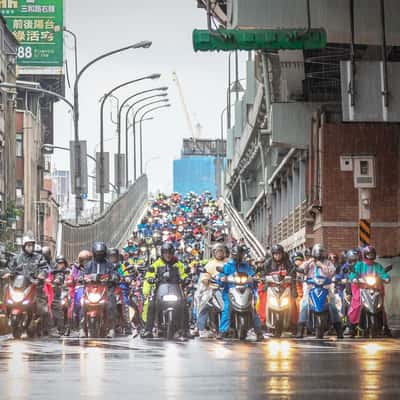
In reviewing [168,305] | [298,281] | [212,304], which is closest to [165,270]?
[168,305]

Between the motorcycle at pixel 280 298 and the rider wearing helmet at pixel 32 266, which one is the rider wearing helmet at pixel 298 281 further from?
the rider wearing helmet at pixel 32 266

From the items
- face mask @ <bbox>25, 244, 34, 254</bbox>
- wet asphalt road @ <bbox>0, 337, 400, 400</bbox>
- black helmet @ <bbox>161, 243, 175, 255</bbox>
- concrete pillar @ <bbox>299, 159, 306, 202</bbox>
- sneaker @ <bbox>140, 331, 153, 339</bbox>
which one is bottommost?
wet asphalt road @ <bbox>0, 337, 400, 400</bbox>

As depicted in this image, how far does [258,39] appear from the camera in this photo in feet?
115

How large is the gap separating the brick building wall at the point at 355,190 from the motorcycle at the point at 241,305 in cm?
1787

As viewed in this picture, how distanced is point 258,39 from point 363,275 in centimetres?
1010

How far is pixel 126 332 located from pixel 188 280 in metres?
4.21

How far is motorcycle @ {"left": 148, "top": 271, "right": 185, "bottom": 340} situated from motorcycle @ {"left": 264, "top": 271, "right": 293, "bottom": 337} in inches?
77.9

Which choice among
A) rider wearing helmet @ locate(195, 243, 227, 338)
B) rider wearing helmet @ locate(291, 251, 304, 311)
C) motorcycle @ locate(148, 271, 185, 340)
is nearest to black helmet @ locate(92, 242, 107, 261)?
motorcycle @ locate(148, 271, 185, 340)

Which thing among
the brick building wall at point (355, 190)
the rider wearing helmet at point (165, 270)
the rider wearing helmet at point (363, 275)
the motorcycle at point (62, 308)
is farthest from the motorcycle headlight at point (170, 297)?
the brick building wall at point (355, 190)

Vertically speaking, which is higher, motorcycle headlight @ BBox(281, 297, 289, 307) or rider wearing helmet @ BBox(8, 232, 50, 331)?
rider wearing helmet @ BBox(8, 232, 50, 331)

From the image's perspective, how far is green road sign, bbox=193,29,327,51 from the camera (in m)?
34.6

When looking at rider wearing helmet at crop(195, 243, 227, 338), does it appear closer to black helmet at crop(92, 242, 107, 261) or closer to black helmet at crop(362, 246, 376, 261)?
black helmet at crop(92, 242, 107, 261)

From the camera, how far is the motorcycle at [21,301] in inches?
1013

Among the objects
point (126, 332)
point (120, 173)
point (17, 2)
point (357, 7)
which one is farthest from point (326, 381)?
point (17, 2)
